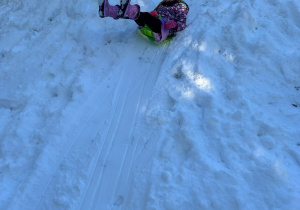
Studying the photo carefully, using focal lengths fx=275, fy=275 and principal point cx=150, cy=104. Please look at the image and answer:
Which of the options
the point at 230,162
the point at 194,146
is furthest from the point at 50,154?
the point at 230,162

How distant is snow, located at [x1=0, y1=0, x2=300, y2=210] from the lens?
8.55 feet

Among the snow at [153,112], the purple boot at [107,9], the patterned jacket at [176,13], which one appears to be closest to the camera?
the snow at [153,112]

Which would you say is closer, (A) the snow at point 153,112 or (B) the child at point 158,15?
(A) the snow at point 153,112

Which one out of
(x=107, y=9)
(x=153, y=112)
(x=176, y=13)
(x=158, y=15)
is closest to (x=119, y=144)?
(x=153, y=112)

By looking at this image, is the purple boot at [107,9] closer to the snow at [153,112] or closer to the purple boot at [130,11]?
the purple boot at [130,11]

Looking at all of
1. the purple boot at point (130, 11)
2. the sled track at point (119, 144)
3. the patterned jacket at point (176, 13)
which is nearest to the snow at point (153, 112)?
the sled track at point (119, 144)

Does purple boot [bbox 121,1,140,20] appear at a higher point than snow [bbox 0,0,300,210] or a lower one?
higher

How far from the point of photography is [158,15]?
165 inches

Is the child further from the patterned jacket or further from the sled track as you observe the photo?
the sled track

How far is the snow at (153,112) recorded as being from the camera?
2.61 m

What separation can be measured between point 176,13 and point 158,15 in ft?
0.98

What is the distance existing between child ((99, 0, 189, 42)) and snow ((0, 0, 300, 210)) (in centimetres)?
18

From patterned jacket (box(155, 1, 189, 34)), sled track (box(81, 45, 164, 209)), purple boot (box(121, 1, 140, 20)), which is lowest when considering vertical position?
sled track (box(81, 45, 164, 209))

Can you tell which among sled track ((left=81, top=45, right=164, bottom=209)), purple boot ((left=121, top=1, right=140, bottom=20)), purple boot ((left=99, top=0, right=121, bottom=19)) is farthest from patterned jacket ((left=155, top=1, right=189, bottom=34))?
purple boot ((left=99, top=0, right=121, bottom=19))
